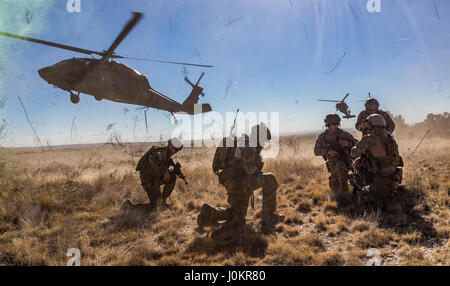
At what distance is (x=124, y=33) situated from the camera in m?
6.68

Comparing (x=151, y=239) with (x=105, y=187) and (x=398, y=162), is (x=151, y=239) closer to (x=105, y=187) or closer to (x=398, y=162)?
(x=105, y=187)

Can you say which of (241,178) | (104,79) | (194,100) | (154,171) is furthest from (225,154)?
(194,100)

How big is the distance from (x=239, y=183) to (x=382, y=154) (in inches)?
116

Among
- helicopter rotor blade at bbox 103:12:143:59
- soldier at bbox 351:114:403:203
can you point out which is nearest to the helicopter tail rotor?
helicopter rotor blade at bbox 103:12:143:59

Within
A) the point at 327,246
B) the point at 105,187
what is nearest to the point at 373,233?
the point at 327,246

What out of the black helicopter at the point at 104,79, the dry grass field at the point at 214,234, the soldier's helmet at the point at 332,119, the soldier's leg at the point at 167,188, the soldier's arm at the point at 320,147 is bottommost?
the dry grass field at the point at 214,234

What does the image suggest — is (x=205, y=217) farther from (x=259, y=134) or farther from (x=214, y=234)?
(x=259, y=134)

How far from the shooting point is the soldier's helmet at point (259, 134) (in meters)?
4.19

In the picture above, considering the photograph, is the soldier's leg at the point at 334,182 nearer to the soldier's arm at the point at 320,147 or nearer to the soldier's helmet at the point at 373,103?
the soldier's arm at the point at 320,147

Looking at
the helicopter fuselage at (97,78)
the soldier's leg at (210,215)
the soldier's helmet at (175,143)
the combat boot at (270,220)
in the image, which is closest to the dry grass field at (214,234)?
the combat boot at (270,220)

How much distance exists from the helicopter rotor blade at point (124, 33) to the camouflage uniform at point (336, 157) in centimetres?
604

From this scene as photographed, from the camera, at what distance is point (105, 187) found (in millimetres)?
7008

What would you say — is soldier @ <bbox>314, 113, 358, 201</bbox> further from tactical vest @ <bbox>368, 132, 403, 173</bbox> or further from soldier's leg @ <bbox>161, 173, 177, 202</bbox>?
soldier's leg @ <bbox>161, 173, 177, 202</bbox>

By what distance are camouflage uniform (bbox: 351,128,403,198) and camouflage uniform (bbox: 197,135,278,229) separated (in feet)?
6.59
